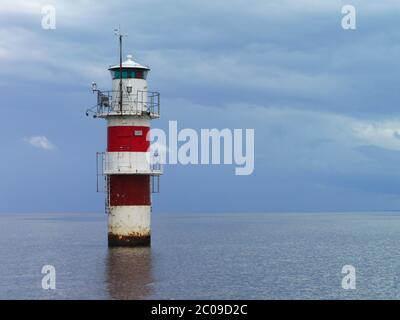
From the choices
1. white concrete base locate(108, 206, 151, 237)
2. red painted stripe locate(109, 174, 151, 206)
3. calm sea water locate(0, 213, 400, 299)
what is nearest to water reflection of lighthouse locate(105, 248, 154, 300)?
calm sea water locate(0, 213, 400, 299)

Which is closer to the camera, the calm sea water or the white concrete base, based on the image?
the calm sea water

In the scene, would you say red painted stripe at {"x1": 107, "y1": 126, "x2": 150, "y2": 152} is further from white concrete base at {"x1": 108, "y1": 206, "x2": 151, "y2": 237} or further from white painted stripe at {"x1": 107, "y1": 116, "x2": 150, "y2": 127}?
white concrete base at {"x1": 108, "y1": 206, "x2": 151, "y2": 237}

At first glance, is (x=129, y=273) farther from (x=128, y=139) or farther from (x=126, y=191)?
(x=128, y=139)

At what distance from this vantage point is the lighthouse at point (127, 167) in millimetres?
51125

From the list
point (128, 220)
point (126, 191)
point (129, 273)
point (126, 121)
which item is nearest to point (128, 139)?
point (126, 121)

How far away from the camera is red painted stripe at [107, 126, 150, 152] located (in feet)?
168

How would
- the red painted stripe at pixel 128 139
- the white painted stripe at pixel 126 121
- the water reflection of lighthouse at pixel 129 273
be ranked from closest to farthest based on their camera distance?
the water reflection of lighthouse at pixel 129 273
the red painted stripe at pixel 128 139
the white painted stripe at pixel 126 121

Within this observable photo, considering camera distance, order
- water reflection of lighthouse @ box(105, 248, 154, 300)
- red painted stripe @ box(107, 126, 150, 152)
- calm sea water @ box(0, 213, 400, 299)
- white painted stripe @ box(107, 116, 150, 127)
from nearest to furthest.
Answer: water reflection of lighthouse @ box(105, 248, 154, 300) → calm sea water @ box(0, 213, 400, 299) → red painted stripe @ box(107, 126, 150, 152) → white painted stripe @ box(107, 116, 150, 127)

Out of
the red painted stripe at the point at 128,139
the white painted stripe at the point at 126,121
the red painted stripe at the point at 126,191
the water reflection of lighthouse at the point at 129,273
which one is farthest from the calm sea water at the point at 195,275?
the white painted stripe at the point at 126,121

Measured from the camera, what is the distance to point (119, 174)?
51.3 meters

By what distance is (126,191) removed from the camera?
169ft

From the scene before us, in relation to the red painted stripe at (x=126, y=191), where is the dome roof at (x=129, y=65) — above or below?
above

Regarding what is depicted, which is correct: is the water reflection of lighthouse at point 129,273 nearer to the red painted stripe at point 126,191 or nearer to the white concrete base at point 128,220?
the white concrete base at point 128,220

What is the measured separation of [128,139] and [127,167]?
1910 mm
